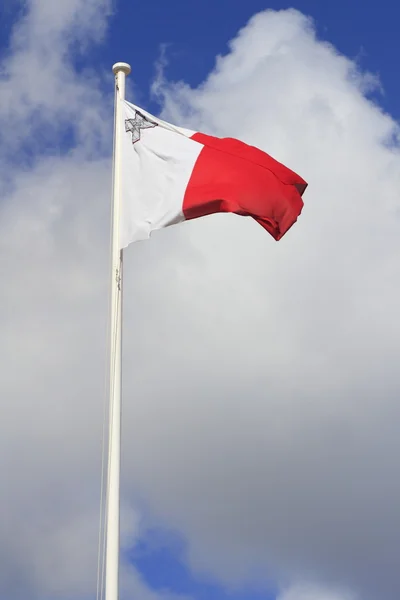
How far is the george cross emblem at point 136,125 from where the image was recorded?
28375 mm

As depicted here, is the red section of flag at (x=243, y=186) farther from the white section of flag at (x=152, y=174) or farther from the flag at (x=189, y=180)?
the white section of flag at (x=152, y=174)

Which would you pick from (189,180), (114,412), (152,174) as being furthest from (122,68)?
(114,412)

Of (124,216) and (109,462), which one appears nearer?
(109,462)

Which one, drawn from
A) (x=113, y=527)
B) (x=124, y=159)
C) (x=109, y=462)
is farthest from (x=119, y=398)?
(x=124, y=159)

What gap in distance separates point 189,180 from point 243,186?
1.46 metres

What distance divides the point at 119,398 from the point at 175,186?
6.31 m

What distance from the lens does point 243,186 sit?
27531 mm

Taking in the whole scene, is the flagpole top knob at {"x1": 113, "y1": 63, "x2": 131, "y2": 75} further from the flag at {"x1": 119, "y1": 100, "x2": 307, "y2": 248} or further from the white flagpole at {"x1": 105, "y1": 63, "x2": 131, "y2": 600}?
the white flagpole at {"x1": 105, "y1": 63, "x2": 131, "y2": 600}

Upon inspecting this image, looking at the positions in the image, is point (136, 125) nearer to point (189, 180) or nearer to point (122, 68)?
point (122, 68)

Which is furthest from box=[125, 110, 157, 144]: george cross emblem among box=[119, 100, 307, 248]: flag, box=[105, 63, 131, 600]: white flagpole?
box=[105, 63, 131, 600]: white flagpole

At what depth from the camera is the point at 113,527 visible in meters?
23.5

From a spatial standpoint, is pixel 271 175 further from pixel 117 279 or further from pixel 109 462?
pixel 109 462

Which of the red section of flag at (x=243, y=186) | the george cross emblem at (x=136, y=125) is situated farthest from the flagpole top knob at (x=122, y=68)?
the red section of flag at (x=243, y=186)

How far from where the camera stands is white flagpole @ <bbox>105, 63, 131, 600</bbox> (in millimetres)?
23258
